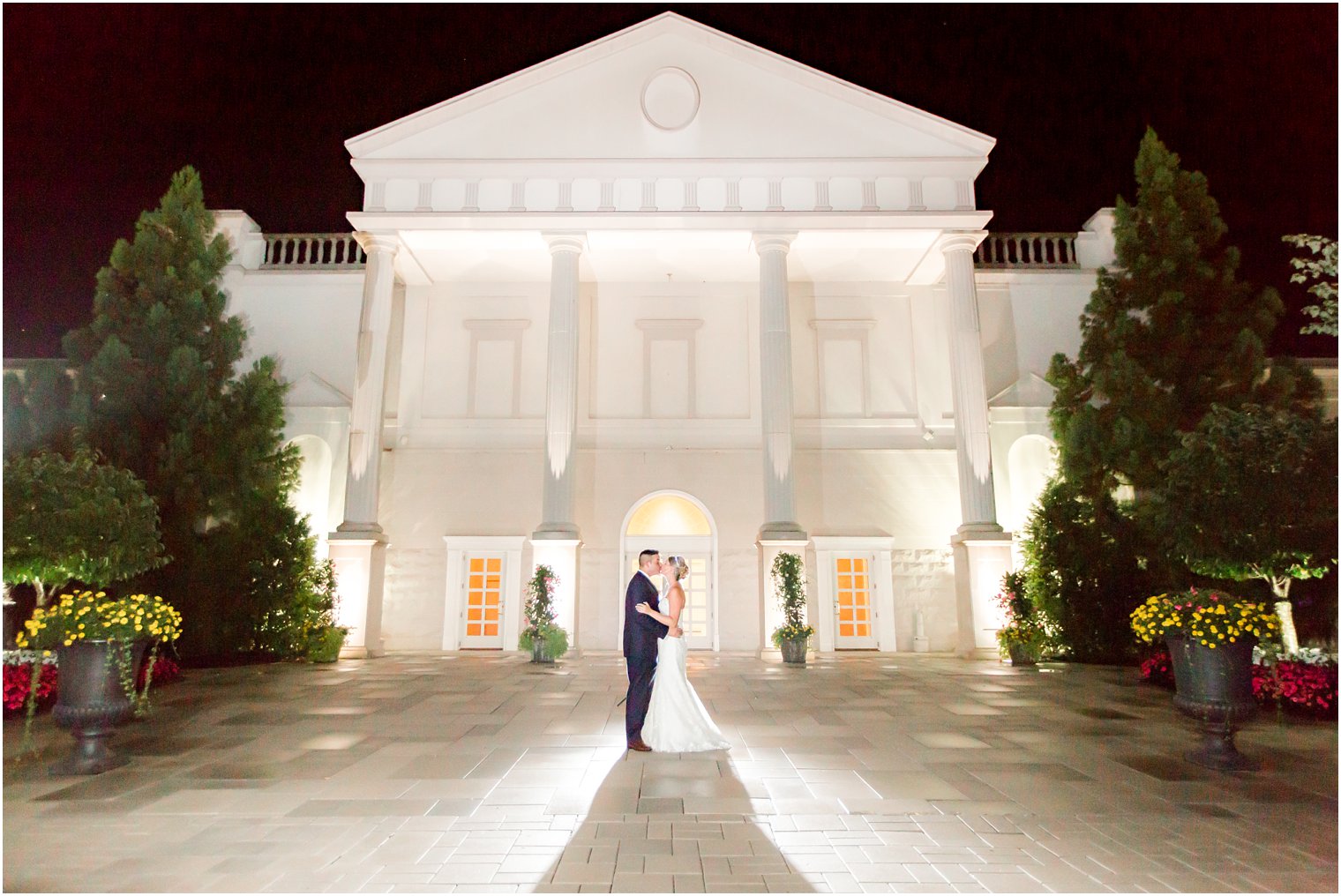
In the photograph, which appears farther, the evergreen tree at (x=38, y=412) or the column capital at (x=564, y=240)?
the column capital at (x=564, y=240)

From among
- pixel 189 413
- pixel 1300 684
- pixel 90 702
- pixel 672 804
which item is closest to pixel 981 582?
pixel 1300 684

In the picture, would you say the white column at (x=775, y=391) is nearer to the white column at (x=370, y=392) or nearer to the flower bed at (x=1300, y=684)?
the flower bed at (x=1300, y=684)

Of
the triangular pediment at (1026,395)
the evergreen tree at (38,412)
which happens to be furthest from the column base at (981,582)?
the evergreen tree at (38,412)

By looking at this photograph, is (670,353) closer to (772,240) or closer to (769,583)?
(772,240)

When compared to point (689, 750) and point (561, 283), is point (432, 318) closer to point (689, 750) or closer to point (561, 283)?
point (561, 283)

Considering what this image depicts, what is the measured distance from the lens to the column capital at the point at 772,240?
18891 millimetres

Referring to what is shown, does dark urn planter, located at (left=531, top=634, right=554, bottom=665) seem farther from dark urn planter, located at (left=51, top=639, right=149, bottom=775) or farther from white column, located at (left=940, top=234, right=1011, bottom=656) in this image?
white column, located at (left=940, top=234, right=1011, bottom=656)

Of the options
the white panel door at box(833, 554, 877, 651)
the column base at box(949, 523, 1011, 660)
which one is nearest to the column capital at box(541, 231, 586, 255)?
the white panel door at box(833, 554, 877, 651)

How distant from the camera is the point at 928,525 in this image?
20.5 m

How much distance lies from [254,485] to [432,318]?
753 centimetres

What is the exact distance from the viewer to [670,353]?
2173 centimetres

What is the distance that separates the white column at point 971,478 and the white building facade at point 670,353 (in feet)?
0.23

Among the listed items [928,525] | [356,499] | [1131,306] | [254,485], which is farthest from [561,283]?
[1131,306]

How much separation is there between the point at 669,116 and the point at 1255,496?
14.8 m
